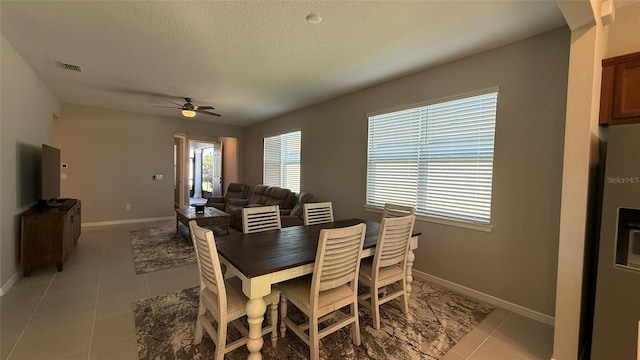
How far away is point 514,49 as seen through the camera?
102 inches

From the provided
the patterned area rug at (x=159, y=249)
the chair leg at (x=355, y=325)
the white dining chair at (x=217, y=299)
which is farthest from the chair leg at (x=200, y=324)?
the patterned area rug at (x=159, y=249)

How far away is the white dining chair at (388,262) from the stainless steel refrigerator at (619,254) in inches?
48.2

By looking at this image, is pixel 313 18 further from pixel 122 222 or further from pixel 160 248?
pixel 122 222

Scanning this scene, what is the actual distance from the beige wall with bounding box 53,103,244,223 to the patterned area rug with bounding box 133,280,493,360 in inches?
182

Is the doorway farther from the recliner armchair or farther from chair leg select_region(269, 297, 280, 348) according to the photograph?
chair leg select_region(269, 297, 280, 348)

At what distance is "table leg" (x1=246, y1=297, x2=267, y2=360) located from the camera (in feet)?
5.36

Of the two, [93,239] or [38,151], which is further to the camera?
[93,239]

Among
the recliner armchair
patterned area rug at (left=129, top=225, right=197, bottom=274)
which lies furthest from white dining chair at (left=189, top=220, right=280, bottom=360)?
the recliner armchair

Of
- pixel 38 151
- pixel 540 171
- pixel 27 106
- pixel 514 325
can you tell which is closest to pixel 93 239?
pixel 38 151

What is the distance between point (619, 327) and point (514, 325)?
825 millimetres

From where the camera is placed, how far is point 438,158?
10.5 ft

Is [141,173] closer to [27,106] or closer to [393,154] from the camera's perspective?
[27,106]

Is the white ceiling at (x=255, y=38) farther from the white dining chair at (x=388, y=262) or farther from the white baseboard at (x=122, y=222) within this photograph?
the white baseboard at (x=122, y=222)

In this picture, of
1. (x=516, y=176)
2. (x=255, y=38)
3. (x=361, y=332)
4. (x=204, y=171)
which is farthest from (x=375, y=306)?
→ (x=204, y=171)
